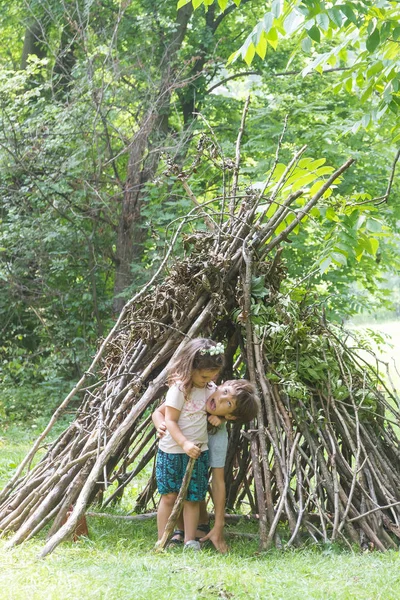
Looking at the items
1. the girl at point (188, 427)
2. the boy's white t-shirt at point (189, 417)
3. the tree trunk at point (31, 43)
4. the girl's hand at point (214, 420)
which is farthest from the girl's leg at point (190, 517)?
the tree trunk at point (31, 43)

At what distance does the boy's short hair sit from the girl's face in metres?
0.15

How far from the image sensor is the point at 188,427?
4.26m

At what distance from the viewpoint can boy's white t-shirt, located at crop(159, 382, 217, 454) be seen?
→ 13.8 feet

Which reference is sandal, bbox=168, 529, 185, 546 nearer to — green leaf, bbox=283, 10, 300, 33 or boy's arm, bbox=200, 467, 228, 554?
boy's arm, bbox=200, 467, 228, 554

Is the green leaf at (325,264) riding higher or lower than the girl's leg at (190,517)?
higher

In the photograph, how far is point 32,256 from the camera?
35.7ft

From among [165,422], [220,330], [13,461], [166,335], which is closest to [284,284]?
[220,330]

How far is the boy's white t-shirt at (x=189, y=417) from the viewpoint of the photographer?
13.8 ft

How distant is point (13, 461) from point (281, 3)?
5032mm

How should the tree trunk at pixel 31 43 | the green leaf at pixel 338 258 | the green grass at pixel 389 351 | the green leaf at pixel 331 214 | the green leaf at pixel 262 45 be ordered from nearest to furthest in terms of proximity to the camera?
the green leaf at pixel 262 45
the green leaf at pixel 338 258
the green leaf at pixel 331 214
the green grass at pixel 389 351
the tree trunk at pixel 31 43

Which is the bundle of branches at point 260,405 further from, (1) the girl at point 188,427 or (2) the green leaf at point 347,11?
(2) the green leaf at point 347,11

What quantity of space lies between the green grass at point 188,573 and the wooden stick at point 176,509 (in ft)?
0.24

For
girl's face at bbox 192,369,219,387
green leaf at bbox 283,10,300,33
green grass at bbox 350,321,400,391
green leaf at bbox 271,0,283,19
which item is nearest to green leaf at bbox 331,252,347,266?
green grass at bbox 350,321,400,391

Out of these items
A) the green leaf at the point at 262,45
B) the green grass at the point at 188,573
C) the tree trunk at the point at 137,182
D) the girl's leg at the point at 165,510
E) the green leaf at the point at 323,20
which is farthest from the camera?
the tree trunk at the point at 137,182
